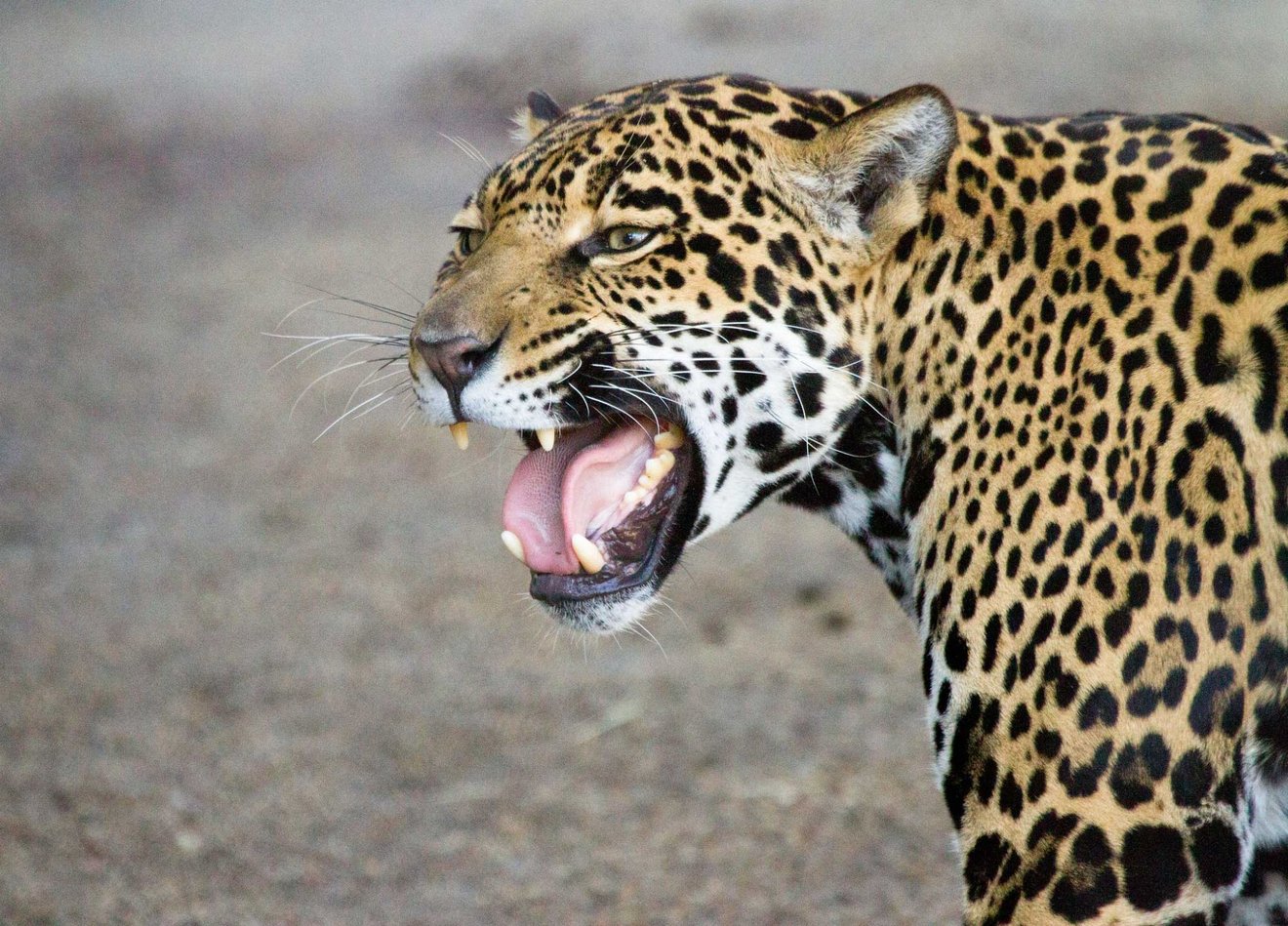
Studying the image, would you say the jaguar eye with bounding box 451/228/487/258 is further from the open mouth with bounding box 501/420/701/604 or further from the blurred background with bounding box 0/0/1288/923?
the blurred background with bounding box 0/0/1288/923

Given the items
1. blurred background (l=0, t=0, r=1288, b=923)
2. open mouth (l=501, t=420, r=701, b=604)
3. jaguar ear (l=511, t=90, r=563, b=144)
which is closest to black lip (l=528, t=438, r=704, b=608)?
open mouth (l=501, t=420, r=701, b=604)

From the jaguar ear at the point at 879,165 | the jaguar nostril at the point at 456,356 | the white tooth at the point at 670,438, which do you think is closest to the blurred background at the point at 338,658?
the white tooth at the point at 670,438

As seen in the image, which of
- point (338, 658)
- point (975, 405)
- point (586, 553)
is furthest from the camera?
point (338, 658)

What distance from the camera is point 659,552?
4273 mm

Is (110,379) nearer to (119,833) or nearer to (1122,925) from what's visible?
(119,833)

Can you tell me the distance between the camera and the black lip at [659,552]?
4242 mm

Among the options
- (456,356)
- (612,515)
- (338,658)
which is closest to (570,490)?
(612,515)

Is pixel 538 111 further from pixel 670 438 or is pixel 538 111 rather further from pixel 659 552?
pixel 659 552

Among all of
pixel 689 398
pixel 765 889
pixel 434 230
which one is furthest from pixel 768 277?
pixel 434 230

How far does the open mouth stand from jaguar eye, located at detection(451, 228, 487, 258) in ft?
2.09

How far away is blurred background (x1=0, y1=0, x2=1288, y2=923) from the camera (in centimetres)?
672

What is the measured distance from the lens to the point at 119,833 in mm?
6969

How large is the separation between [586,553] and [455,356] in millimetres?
646

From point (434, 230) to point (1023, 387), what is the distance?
1288 centimetres
